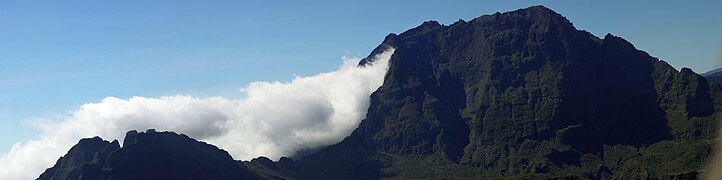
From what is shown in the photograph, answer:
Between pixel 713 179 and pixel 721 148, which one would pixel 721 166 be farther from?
pixel 721 148

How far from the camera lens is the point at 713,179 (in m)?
24.5

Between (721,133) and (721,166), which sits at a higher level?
(721,133)

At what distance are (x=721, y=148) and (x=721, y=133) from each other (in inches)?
21.2

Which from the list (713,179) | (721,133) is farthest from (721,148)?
(713,179)

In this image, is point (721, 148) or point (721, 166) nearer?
point (721, 166)

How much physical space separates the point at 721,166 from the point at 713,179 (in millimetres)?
802

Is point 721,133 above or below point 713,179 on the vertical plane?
above

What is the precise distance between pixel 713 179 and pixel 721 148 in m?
2.79

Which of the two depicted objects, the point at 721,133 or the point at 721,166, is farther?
the point at 721,133

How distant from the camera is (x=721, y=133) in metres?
26.7

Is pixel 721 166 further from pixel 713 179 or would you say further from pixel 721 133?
pixel 721 133

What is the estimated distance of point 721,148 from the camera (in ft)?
88.0

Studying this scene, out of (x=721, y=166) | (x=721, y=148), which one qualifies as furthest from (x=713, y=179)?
(x=721, y=148)

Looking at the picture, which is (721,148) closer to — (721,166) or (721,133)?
(721,133)
